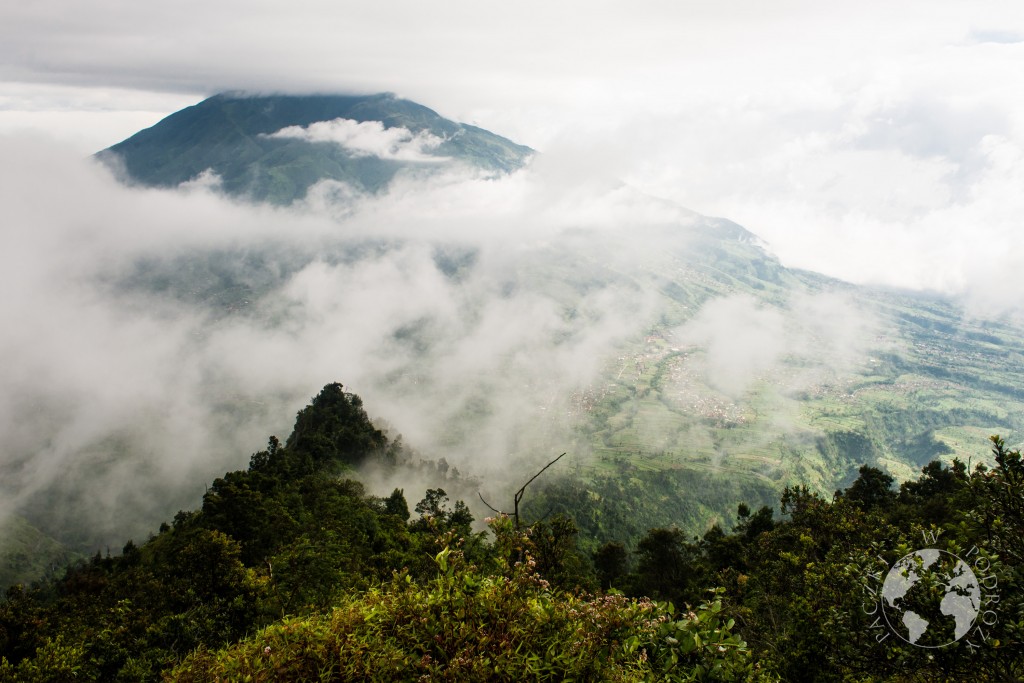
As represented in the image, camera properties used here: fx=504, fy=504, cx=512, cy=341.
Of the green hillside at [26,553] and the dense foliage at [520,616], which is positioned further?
the green hillside at [26,553]

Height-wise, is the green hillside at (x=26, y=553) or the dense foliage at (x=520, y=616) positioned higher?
the dense foliage at (x=520, y=616)

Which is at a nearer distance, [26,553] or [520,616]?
[520,616]

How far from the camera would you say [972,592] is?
18.4ft

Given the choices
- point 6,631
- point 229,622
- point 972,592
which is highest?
point 972,592

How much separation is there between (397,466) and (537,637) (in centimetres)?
7936

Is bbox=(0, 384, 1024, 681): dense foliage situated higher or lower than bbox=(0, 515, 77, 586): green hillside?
higher

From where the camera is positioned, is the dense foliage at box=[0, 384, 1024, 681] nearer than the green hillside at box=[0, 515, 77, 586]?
Yes

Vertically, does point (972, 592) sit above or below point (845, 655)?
above

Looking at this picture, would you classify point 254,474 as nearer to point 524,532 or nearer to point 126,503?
point 524,532

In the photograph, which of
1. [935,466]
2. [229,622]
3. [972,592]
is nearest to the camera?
[972,592]

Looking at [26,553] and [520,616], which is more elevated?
[520,616]

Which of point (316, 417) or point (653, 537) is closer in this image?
point (653, 537)

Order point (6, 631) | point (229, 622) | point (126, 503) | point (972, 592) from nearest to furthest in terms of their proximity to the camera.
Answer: point (972, 592) → point (6, 631) → point (229, 622) → point (126, 503)

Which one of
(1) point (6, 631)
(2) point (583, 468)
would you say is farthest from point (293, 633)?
(2) point (583, 468)
